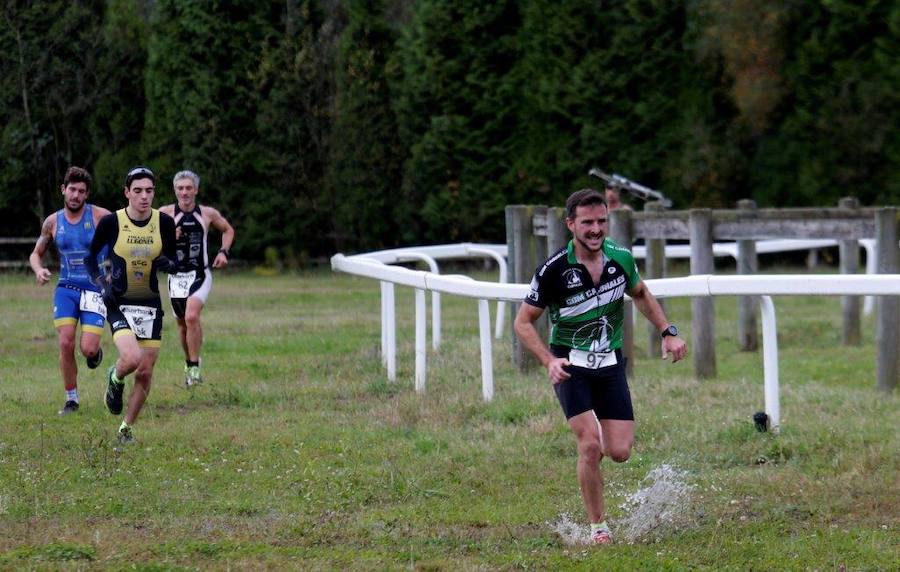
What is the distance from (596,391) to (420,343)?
4854 millimetres

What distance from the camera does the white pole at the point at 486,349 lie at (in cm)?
1150

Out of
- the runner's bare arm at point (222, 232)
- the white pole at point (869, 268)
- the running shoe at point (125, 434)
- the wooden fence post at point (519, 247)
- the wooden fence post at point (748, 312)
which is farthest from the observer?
the white pole at point (869, 268)

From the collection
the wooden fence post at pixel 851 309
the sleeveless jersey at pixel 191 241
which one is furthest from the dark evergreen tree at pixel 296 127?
the sleeveless jersey at pixel 191 241

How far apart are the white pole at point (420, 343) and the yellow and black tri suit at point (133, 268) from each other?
2408 millimetres

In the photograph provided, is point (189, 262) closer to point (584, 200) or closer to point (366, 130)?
point (584, 200)

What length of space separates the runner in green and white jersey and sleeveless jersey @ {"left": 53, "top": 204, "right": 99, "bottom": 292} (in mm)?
5706

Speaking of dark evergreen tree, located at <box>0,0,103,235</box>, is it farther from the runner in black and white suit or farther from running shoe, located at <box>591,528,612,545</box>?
running shoe, located at <box>591,528,612,545</box>

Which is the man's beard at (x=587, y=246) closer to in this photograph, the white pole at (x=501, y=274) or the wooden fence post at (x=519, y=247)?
the wooden fence post at (x=519, y=247)

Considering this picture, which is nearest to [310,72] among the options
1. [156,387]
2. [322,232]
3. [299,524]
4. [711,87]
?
[322,232]

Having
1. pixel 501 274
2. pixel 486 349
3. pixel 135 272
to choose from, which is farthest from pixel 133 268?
pixel 501 274

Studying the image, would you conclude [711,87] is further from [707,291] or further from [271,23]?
[707,291]

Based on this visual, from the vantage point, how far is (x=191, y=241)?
47.8ft

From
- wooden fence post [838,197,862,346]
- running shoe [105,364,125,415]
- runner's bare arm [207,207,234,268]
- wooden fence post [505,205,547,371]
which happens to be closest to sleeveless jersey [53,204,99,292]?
running shoe [105,364,125,415]

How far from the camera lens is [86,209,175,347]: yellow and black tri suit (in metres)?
10.8
